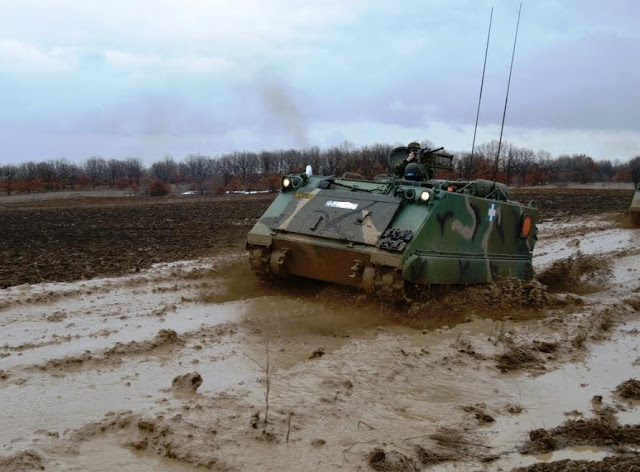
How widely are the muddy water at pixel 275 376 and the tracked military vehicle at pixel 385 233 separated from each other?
1.70 ft

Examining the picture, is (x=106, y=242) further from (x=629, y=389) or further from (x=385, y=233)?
(x=629, y=389)

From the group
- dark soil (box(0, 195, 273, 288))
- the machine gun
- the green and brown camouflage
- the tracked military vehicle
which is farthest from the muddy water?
the green and brown camouflage

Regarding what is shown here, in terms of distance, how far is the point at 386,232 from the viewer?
8039mm

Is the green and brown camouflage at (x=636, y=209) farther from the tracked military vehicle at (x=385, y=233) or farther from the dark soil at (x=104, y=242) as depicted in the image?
the tracked military vehicle at (x=385, y=233)

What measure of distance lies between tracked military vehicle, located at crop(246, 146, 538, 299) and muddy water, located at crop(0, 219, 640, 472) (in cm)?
52

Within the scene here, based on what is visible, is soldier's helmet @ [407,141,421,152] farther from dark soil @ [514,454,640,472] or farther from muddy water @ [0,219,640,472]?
dark soil @ [514,454,640,472]

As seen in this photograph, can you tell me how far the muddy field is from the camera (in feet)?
13.3

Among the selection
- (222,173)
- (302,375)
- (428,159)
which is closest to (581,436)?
(302,375)

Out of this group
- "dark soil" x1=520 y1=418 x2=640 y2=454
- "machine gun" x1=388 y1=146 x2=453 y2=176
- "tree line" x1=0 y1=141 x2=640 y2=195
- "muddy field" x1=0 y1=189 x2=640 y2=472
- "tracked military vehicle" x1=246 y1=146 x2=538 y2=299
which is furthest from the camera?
"tree line" x1=0 y1=141 x2=640 y2=195

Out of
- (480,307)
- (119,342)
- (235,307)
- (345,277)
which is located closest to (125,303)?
(235,307)

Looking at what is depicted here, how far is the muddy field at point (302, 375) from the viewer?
13.3ft

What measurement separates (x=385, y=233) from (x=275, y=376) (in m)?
3.02

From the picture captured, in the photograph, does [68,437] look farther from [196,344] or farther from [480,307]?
[480,307]

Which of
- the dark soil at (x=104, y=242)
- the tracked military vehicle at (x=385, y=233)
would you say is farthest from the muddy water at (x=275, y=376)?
the dark soil at (x=104, y=242)
